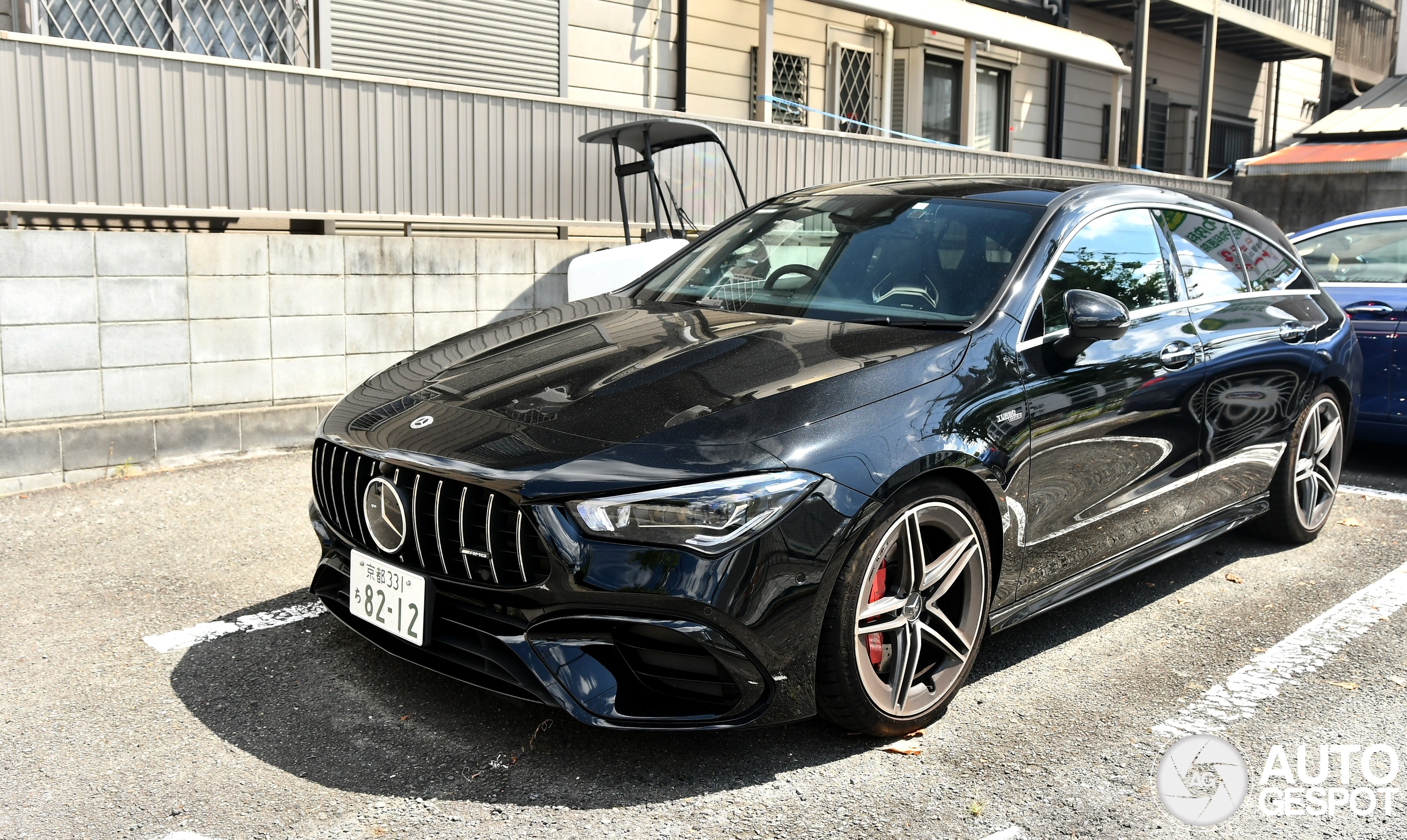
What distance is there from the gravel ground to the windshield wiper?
1.12 meters

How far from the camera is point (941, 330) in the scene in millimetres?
3516

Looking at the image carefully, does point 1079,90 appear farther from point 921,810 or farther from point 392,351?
point 921,810

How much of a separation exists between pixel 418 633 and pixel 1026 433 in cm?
180

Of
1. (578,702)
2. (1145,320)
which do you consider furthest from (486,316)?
(578,702)

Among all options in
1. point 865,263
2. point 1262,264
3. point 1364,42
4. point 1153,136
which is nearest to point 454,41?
point 865,263

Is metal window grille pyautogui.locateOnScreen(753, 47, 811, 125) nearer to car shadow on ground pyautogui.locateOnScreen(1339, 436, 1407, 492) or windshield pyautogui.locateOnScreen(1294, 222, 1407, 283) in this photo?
windshield pyautogui.locateOnScreen(1294, 222, 1407, 283)

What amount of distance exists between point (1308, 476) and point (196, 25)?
6887 mm

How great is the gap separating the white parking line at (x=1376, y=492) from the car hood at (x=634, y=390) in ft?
13.6

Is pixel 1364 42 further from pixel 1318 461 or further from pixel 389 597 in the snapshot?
pixel 389 597

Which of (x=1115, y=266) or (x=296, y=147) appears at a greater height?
(x=296, y=147)

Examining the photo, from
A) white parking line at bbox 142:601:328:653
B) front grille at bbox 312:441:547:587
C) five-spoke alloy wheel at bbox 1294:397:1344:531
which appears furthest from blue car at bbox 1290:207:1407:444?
white parking line at bbox 142:601:328:653

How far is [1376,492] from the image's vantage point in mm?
6469

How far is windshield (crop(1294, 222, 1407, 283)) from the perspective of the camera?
673 centimetres

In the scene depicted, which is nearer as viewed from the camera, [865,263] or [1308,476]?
[865,263]
